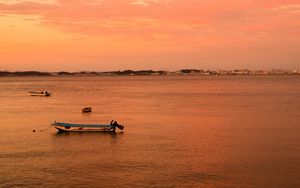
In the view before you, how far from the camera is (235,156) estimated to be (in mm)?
28688

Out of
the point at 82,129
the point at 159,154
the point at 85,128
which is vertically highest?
the point at 85,128

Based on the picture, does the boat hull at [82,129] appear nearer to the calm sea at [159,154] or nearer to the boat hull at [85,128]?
the boat hull at [85,128]

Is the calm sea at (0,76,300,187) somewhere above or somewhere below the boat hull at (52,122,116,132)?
below

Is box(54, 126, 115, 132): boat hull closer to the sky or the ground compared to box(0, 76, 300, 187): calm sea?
closer to the sky

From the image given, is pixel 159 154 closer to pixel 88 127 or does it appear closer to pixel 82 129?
pixel 88 127

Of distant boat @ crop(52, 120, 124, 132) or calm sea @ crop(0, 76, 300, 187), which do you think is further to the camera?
A: distant boat @ crop(52, 120, 124, 132)

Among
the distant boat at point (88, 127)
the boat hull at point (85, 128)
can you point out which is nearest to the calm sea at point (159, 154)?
the distant boat at point (88, 127)

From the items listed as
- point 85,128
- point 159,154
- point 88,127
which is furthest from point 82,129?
point 159,154

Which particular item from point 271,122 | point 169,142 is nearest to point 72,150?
point 169,142

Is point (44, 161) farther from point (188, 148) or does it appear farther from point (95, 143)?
point (188, 148)

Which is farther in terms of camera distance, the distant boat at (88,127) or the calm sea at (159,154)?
the distant boat at (88,127)

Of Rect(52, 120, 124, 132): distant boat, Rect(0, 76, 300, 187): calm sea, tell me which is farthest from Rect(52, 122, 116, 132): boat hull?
Rect(0, 76, 300, 187): calm sea

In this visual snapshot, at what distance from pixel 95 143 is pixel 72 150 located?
3224mm

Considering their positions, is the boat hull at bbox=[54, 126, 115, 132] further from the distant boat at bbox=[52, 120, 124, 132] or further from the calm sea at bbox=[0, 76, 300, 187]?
the calm sea at bbox=[0, 76, 300, 187]
